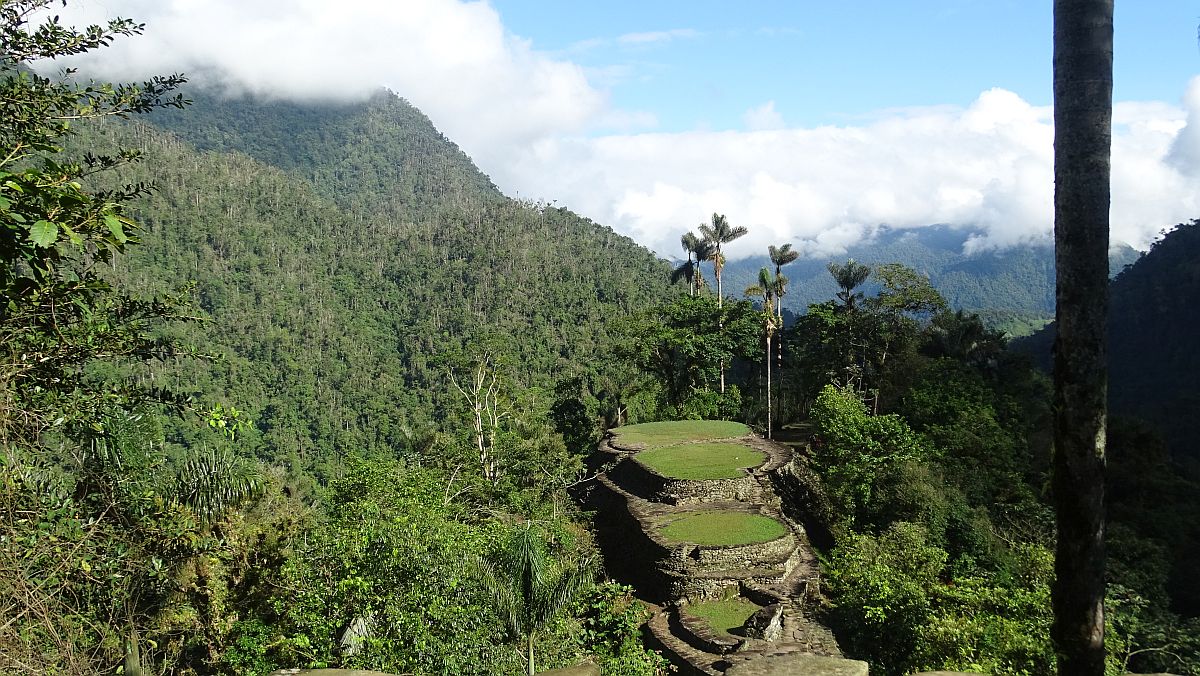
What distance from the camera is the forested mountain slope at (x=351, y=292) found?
63844 millimetres

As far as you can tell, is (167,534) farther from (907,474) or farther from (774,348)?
(774,348)

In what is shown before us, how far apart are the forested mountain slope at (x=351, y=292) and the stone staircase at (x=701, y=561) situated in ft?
52.6

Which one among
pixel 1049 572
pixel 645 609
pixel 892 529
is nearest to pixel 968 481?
pixel 892 529

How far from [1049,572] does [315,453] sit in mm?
58848

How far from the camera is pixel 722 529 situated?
18.2 m

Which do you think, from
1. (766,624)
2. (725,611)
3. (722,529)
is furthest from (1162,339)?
(766,624)

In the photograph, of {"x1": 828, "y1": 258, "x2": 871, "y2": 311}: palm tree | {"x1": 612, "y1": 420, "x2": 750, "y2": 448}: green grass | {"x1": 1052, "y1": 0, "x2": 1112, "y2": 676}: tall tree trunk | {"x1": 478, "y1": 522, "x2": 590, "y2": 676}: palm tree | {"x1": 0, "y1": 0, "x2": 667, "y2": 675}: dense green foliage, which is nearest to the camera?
{"x1": 1052, "y1": 0, "x2": 1112, "y2": 676}: tall tree trunk

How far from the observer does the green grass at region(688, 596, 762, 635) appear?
607 inches

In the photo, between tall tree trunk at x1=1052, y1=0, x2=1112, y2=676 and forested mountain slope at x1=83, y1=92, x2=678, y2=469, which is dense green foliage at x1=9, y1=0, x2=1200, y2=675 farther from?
tall tree trunk at x1=1052, y1=0, x2=1112, y2=676

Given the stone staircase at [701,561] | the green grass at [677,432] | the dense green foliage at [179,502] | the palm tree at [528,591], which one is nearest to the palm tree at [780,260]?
the green grass at [677,432]

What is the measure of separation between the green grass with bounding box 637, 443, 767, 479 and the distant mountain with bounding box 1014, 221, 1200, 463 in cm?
2660

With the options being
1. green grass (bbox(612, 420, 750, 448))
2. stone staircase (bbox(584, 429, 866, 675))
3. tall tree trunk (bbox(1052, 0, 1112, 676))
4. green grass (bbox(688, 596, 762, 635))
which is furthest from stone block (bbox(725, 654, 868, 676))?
green grass (bbox(612, 420, 750, 448))

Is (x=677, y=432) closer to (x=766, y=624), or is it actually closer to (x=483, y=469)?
(x=483, y=469)

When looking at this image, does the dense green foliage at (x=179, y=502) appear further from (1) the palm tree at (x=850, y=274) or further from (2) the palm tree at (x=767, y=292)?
(1) the palm tree at (x=850, y=274)
